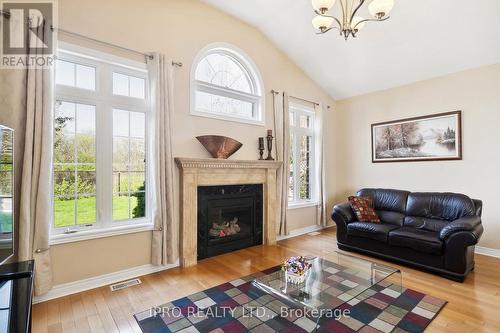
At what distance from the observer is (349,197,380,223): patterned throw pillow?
3.95m

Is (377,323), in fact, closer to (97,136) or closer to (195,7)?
(97,136)

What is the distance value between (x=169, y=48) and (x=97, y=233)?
243cm

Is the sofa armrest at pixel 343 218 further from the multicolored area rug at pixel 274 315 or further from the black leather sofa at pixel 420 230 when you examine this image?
the multicolored area rug at pixel 274 315

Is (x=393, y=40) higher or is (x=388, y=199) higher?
(x=393, y=40)

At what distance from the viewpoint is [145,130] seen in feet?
10.7

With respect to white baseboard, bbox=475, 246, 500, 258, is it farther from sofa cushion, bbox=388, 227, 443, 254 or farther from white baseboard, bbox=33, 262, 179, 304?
white baseboard, bbox=33, 262, 179, 304

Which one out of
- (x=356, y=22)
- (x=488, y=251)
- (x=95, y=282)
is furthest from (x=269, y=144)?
(x=488, y=251)

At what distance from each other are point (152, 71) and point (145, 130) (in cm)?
73

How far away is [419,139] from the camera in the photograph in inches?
175

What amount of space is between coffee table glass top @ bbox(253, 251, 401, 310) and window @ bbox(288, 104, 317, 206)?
7.10 feet

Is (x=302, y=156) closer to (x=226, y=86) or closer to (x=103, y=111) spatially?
(x=226, y=86)

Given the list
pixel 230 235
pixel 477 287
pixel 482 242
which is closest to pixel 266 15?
pixel 230 235

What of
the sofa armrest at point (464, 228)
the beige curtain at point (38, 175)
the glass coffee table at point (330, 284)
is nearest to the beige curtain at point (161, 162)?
the beige curtain at point (38, 175)

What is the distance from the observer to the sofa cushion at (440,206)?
3412mm
